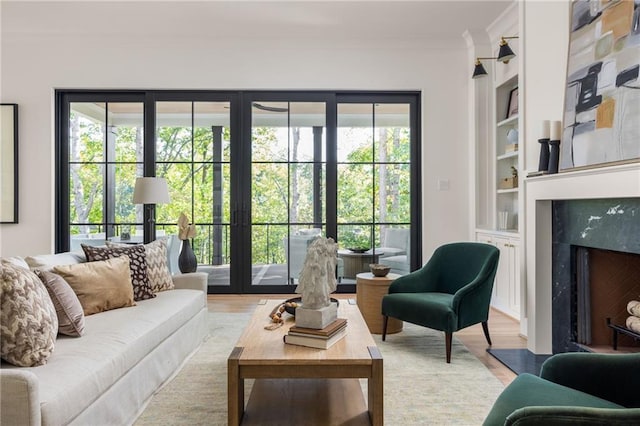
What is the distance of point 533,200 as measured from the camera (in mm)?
3014

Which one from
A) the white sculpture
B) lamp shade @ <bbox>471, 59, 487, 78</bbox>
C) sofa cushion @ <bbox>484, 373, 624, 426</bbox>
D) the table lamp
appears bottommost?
sofa cushion @ <bbox>484, 373, 624, 426</bbox>

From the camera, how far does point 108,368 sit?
174 centimetres

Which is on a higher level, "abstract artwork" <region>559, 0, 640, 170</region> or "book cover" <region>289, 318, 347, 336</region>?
"abstract artwork" <region>559, 0, 640, 170</region>

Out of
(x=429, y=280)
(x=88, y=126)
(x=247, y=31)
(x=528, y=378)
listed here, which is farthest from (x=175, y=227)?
Answer: (x=528, y=378)

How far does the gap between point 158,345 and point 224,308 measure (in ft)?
6.33

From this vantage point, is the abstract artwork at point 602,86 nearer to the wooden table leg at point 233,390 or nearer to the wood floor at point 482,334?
the wood floor at point 482,334

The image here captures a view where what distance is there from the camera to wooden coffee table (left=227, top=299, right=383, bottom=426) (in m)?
1.65

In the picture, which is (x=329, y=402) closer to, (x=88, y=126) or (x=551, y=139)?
(x=551, y=139)

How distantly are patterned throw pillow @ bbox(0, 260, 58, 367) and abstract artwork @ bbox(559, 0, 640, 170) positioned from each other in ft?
9.50

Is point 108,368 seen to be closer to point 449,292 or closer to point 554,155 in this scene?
point 449,292

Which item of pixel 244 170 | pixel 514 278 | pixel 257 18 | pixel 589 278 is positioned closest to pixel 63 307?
pixel 244 170

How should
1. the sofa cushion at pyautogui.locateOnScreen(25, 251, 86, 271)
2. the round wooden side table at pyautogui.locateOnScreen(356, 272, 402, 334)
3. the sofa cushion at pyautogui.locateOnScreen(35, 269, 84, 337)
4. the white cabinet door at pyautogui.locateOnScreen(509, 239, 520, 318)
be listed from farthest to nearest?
1. the white cabinet door at pyautogui.locateOnScreen(509, 239, 520, 318)
2. the round wooden side table at pyautogui.locateOnScreen(356, 272, 402, 334)
3. the sofa cushion at pyautogui.locateOnScreen(25, 251, 86, 271)
4. the sofa cushion at pyautogui.locateOnScreen(35, 269, 84, 337)

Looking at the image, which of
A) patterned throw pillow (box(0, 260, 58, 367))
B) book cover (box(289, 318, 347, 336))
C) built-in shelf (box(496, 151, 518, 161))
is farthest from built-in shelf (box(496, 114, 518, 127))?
patterned throw pillow (box(0, 260, 58, 367))

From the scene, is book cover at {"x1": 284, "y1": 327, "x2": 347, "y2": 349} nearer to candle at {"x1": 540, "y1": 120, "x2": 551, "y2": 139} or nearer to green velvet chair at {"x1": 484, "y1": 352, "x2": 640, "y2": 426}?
green velvet chair at {"x1": 484, "y1": 352, "x2": 640, "y2": 426}
